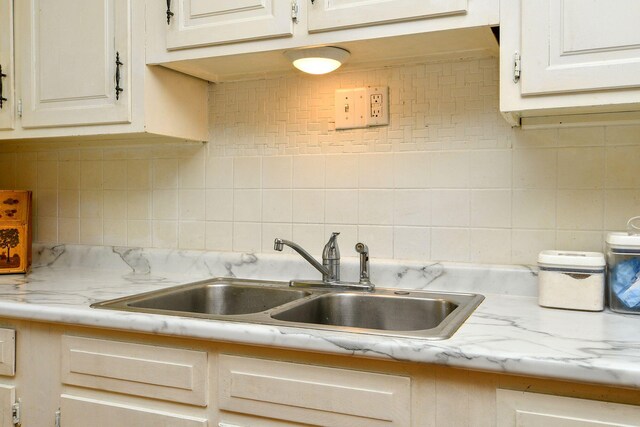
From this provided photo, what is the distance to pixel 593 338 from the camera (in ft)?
3.30

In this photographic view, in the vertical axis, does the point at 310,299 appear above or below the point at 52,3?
below

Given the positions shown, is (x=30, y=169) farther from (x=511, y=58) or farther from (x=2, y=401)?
(x=511, y=58)

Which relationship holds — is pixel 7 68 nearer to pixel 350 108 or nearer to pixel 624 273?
pixel 350 108

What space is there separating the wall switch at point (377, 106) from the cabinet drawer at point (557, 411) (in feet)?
2.97

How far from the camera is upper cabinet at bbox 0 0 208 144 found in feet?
5.15

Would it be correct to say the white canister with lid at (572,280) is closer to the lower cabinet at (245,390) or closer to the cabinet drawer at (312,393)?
the lower cabinet at (245,390)

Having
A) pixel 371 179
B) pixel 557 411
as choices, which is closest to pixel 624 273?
pixel 557 411

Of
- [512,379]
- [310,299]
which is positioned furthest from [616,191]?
[310,299]

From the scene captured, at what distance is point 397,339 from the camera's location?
98 centimetres

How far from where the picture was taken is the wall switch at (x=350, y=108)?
5.34 ft

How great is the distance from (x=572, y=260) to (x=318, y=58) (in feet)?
2.69

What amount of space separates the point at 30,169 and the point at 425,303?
5.47 feet

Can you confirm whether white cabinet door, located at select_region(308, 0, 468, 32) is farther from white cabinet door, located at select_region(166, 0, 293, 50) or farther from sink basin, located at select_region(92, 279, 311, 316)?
sink basin, located at select_region(92, 279, 311, 316)

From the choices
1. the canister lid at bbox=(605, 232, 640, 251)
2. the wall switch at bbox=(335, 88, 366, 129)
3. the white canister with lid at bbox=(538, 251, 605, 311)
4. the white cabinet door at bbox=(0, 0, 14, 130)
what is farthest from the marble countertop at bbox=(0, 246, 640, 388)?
the white cabinet door at bbox=(0, 0, 14, 130)
